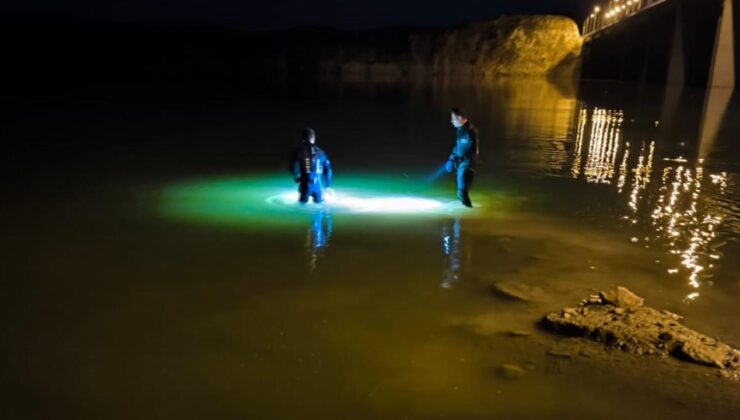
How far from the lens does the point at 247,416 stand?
199 inches

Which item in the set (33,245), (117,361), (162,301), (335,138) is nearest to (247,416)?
(117,361)

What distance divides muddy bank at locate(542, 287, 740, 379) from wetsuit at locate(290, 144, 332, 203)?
227 inches

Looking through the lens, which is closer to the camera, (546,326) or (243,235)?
(546,326)

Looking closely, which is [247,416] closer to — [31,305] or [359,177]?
[31,305]

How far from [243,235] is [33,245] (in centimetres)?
282

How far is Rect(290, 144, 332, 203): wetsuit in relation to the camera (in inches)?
460

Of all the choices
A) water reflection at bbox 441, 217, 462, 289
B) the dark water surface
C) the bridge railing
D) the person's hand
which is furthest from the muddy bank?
the bridge railing

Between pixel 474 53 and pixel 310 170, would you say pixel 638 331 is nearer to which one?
pixel 310 170

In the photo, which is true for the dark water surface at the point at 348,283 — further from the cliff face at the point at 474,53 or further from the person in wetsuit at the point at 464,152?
the cliff face at the point at 474,53

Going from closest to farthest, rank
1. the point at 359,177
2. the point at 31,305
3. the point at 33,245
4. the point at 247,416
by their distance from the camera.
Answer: the point at 247,416 < the point at 31,305 < the point at 33,245 < the point at 359,177

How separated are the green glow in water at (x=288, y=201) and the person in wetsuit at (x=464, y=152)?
448mm

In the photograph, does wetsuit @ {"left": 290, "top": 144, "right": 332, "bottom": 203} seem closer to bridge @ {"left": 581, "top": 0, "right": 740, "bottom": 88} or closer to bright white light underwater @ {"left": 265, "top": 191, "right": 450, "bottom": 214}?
bright white light underwater @ {"left": 265, "top": 191, "right": 450, "bottom": 214}

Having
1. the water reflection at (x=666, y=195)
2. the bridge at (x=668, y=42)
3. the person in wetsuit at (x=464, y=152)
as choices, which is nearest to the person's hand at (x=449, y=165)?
the person in wetsuit at (x=464, y=152)

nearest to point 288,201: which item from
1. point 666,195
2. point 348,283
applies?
point 348,283
